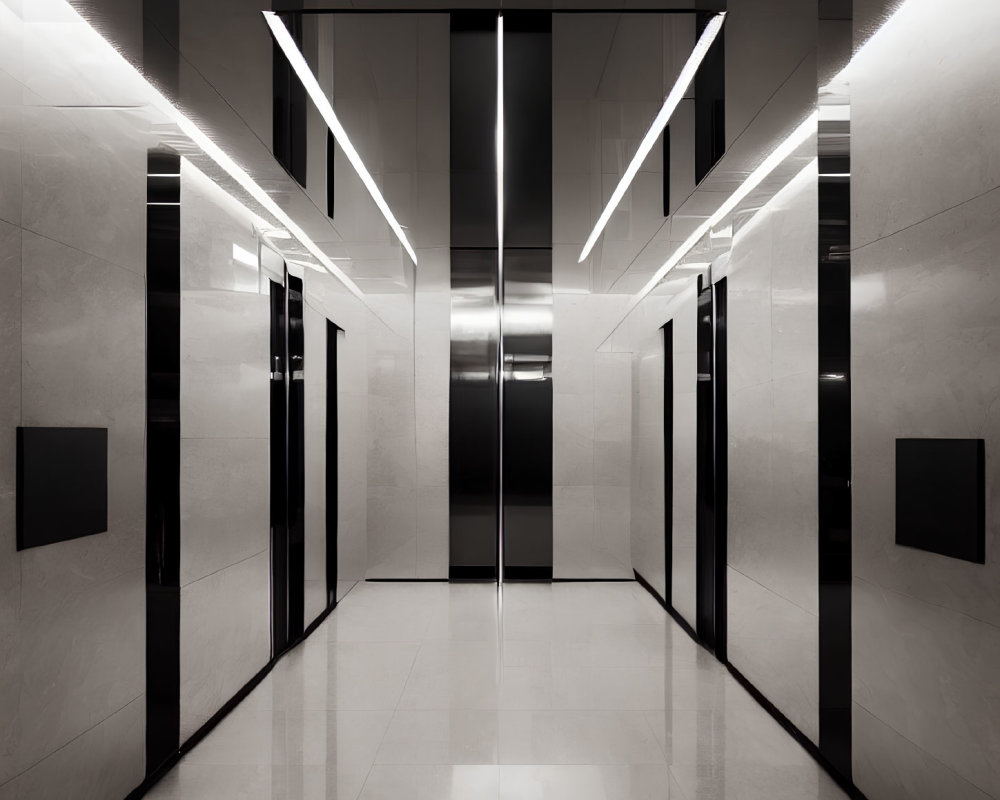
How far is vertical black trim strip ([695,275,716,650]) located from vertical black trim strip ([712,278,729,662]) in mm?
40

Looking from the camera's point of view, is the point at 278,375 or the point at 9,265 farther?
the point at 278,375

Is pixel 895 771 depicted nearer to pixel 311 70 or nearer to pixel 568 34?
pixel 568 34

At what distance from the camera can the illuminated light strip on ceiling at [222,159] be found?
3211 mm

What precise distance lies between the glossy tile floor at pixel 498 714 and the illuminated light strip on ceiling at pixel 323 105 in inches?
118

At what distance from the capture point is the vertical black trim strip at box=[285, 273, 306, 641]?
5.09m

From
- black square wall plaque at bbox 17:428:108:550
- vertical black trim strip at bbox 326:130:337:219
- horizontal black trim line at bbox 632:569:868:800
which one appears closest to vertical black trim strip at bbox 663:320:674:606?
horizontal black trim line at bbox 632:569:868:800

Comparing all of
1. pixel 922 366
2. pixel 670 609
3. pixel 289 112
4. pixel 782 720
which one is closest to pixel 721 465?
pixel 670 609

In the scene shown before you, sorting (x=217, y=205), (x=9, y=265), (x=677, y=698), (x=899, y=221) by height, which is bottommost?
(x=677, y=698)

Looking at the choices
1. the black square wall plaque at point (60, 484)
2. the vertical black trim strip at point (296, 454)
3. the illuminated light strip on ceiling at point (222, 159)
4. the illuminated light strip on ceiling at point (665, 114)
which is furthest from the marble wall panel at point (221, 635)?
the illuminated light strip on ceiling at point (665, 114)

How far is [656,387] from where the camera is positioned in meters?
5.70

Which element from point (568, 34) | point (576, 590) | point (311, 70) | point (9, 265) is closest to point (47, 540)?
point (9, 265)

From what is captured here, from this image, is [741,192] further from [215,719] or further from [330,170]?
[215,719]

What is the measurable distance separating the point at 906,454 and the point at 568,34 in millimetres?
2153

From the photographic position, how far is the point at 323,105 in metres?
3.70
